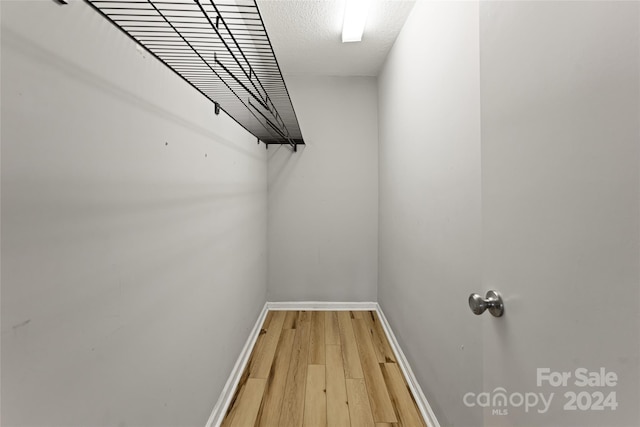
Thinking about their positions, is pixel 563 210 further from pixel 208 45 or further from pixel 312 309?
pixel 312 309

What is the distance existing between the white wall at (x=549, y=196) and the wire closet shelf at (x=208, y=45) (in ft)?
1.91

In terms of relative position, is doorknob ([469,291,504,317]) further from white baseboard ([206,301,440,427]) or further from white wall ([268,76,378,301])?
white wall ([268,76,378,301])

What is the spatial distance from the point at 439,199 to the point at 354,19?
4.22 ft

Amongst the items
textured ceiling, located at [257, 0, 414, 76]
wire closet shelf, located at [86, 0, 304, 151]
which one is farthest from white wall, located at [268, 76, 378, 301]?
wire closet shelf, located at [86, 0, 304, 151]

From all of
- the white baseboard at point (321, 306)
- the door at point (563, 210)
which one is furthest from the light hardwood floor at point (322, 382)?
the door at point (563, 210)

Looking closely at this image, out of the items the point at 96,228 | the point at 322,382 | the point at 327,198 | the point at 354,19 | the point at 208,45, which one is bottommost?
the point at 322,382

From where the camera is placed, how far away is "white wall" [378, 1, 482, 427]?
A: 3.50ft

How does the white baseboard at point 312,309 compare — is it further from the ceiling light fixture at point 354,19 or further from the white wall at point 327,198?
the ceiling light fixture at point 354,19

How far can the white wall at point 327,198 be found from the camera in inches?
107

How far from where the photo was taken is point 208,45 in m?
0.93

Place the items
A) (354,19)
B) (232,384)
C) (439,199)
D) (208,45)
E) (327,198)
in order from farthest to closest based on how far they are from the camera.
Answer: (327,198), (354,19), (232,384), (439,199), (208,45)

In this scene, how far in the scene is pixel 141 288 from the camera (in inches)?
32.3

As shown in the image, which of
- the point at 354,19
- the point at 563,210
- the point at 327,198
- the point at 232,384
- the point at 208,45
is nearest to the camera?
the point at 563,210

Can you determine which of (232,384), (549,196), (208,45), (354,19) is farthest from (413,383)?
(354,19)
